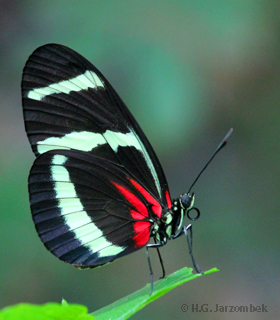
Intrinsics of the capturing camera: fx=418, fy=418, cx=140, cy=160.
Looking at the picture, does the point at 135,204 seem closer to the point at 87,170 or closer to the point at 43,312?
the point at 87,170

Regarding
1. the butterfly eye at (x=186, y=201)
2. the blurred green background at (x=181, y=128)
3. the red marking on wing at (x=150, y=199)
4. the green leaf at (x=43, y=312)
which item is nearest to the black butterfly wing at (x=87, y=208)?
the red marking on wing at (x=150, y=199)

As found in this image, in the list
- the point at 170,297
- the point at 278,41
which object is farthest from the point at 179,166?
the point at 278,41

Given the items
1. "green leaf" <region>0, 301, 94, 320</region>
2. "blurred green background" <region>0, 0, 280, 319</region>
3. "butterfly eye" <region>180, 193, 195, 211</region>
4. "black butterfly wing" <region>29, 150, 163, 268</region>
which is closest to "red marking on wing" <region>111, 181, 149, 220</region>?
"black butterfly wing" <region>29, 150, 163, 268</region>

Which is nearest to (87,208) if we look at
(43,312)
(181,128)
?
(43,312)

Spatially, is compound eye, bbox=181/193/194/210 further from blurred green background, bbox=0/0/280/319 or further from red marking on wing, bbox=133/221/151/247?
blurred green background, bbox=0/0/280/319

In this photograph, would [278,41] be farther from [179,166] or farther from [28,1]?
[28,1]

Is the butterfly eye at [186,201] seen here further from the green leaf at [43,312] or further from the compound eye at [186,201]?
the green leaf at [43,312]
